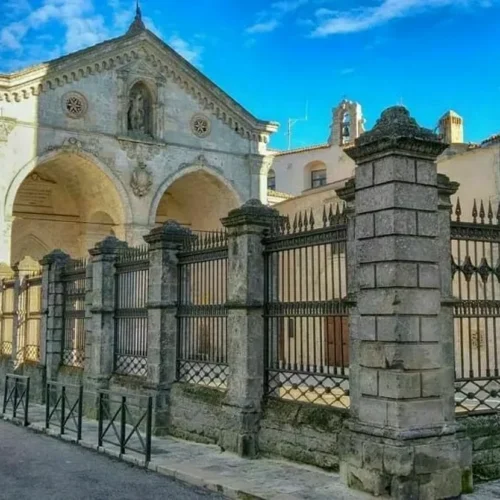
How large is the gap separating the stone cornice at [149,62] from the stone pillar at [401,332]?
21.3m

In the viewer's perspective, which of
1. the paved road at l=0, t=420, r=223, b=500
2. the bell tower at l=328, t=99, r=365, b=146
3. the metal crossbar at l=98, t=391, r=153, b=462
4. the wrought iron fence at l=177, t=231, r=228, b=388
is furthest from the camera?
the bell tower at l=328, t=99, r=365, b=146

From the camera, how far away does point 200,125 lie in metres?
30.9

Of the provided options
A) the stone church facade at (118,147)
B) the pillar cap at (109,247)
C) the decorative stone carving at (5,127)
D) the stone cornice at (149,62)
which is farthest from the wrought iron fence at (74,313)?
the stone cornice at (149,62)

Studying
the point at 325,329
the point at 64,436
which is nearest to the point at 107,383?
the point at 64,436

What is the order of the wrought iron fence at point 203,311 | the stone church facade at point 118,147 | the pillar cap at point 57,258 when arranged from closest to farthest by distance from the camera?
the wrought iron fence at point 203,311 → the pillar cap at point 57,258 → the stone church facade at point 118,147

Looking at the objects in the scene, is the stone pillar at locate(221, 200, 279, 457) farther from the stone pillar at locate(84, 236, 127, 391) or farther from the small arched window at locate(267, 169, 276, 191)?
the small arched window at locate(267, 169, 276, 191)

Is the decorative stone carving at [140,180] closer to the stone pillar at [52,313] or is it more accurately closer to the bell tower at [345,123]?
the stone pillar at [52,313]

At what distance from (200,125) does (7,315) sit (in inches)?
531

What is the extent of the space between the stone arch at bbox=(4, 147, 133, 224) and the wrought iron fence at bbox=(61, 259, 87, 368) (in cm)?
1071

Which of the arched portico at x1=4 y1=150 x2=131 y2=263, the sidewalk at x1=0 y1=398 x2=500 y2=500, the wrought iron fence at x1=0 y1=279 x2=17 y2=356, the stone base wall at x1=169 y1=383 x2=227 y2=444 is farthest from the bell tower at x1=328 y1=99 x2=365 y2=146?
the sidewalk at x1=0 y1=398 x2=500 y2=500

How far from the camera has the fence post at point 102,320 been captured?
45.2 feet

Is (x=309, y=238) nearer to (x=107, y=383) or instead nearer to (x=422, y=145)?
(x=422, y=145)

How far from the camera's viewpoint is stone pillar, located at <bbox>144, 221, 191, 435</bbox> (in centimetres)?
1164

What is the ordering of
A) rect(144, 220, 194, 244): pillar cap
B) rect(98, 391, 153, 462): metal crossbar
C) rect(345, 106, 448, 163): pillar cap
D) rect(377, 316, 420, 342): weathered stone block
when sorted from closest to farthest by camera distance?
rect(377, 316, 420, 342): weathered stone block → rect(345, 106, 448, 163): pillar cap → rect(98, 391, 153, 462): metal crossbar → rect(144, 220, 194, 244): pillar cap
